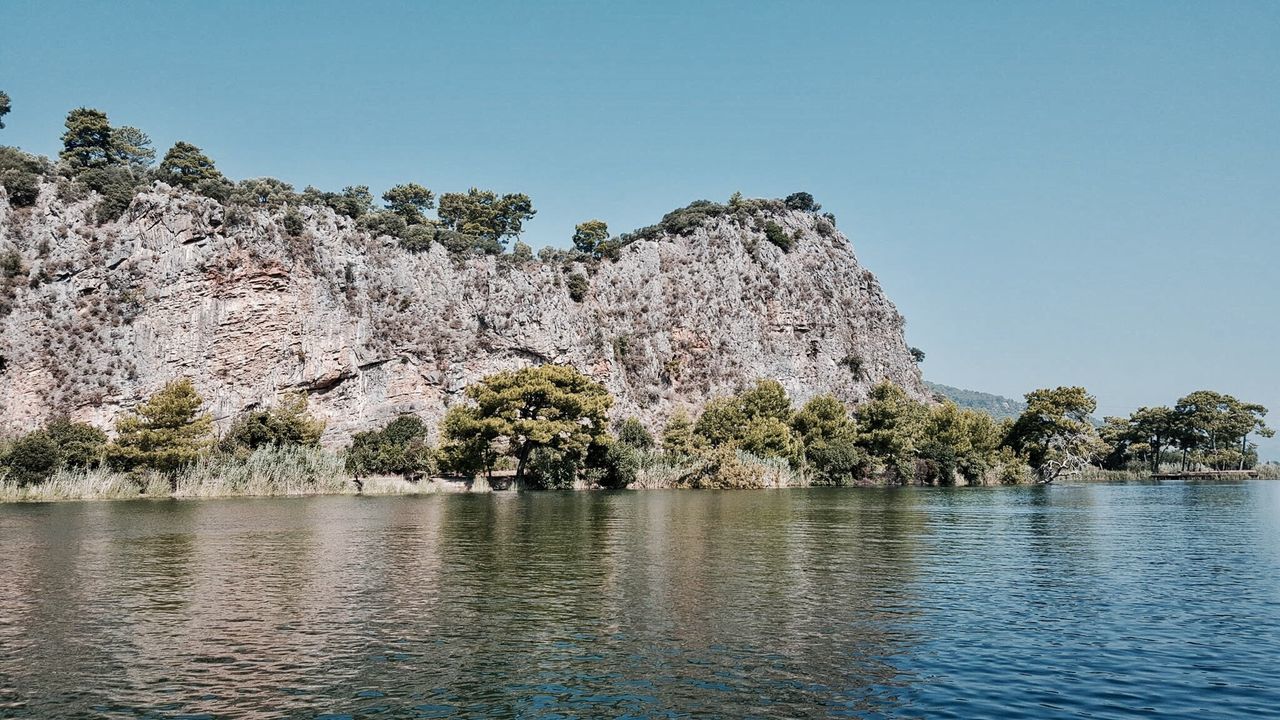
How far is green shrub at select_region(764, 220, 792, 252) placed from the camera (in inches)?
5123

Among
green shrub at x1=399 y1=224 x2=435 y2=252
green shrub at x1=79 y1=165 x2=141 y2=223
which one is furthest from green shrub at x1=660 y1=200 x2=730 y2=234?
green shrub at x1=79 y1=165 x2=141 y2=223

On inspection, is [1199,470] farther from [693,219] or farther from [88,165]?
[88,165]

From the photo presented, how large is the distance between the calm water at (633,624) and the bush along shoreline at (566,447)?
82.1 ft

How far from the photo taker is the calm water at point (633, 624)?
1059 cm

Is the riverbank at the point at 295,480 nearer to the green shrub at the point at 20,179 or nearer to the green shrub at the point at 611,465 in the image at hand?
the green shrub at the point at 611,465

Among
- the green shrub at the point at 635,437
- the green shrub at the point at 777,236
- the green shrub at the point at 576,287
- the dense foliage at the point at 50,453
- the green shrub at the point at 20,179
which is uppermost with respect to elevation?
the green shrub at the point at 777,236

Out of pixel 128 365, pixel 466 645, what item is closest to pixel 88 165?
pixel 128 365

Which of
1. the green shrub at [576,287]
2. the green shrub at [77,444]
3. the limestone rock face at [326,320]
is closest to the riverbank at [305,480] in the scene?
the green shrub at [77,444]

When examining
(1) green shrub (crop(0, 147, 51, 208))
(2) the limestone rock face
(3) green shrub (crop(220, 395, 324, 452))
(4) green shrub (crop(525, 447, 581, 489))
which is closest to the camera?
(3) green shrub (crop(220, 395, 324, 452))

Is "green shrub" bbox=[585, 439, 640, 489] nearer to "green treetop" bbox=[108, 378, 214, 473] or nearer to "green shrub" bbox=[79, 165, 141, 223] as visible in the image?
"green treetop" bbox=[108, 378, 214, 473]

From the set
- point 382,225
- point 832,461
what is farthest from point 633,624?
point 382,225

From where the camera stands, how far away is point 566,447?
65.9 metres

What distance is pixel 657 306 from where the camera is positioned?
114750 mm

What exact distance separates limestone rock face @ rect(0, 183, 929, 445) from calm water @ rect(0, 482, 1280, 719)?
52.2 meters
